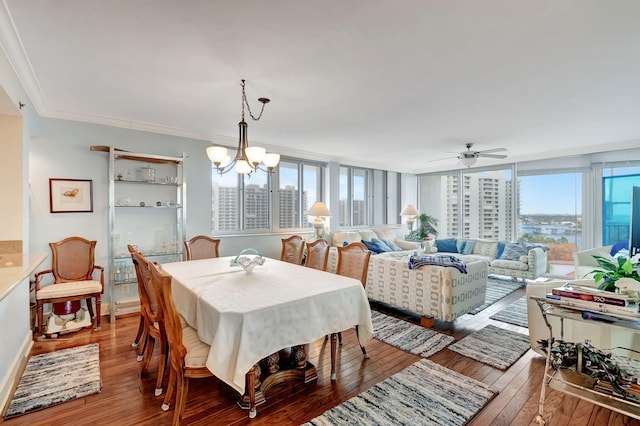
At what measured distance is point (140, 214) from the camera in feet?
14.0

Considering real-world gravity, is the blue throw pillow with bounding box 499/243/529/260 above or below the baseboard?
above

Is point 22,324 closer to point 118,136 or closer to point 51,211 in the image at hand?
point 51,211

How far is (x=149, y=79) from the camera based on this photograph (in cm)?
276

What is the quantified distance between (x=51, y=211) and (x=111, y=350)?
74.6 inches

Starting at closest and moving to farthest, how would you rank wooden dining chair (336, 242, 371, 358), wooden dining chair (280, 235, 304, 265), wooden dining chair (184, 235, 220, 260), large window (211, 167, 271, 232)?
wooden dining chair (336, 242, 371, 358), wooden dining chair (184, 235, 220, 260), wooden dining chair (280, 235, 304, 265), large window (211, 167, 271, 232)

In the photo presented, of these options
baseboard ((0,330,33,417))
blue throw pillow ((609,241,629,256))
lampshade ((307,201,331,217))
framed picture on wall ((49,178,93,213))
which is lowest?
baseboard ((0,330,33,417))

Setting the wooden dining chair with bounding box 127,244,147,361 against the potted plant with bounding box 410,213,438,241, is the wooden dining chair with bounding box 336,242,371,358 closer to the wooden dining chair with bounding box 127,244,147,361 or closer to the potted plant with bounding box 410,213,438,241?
the wooden dining chair with bounding box 127,244,147,361

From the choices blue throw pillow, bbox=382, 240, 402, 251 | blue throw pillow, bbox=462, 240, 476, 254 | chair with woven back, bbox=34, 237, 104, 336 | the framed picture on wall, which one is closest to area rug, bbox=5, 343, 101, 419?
chair with woven back, bbox=34, 237, 104, 336

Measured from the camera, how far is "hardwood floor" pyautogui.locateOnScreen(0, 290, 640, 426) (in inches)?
79.7

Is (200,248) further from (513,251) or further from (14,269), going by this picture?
(513,251)

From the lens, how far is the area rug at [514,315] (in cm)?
378

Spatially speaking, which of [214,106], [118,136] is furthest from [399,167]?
[118,136]

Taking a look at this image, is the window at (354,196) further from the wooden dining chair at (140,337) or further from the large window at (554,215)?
the wooden dining chair at (140,337)

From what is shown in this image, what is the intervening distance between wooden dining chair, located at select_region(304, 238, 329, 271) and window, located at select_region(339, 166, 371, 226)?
11.2 ft
